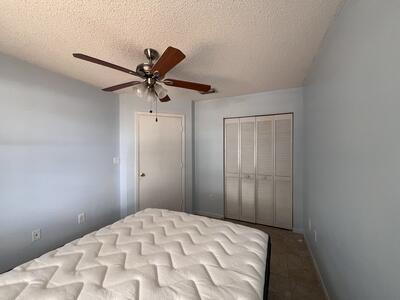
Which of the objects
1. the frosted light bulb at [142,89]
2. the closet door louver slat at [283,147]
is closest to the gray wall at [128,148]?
the frosted light bulb at [142,89]

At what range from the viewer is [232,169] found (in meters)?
3.23

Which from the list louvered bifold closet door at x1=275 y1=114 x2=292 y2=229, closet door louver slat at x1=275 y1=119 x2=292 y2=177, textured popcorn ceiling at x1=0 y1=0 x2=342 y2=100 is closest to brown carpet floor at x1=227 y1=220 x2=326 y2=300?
louvered bifold closet door at x1=275 y1=114 x2=292 y2=229

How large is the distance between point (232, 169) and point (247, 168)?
271mm

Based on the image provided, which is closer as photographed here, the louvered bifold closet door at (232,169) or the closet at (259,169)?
the closet at (259,169)

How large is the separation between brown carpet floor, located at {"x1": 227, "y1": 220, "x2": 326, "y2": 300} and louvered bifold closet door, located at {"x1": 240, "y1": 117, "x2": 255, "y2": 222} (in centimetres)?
61

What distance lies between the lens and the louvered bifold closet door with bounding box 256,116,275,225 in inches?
115

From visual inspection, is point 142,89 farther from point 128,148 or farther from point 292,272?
point 292,272

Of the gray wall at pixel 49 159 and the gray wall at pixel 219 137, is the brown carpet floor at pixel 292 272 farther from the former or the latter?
the gray wall at pixel 49 159

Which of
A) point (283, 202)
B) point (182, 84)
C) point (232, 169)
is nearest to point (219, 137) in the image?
point (232, 169)

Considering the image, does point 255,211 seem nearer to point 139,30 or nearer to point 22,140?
point 139,30

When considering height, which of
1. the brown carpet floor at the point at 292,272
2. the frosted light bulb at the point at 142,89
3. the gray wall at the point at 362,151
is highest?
the frosted light bulb at the point at 142,89

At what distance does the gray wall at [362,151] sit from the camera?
0.70 m

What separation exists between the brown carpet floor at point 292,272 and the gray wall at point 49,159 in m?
2.51

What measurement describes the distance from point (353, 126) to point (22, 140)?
2887 mm
